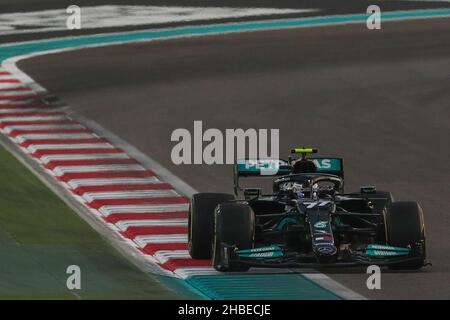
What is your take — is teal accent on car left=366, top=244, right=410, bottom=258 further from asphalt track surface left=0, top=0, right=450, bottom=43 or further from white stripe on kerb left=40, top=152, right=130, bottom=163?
asphalt track surface left=0, top=0, right=450, bottom=43

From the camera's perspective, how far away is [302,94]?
31.0 meters

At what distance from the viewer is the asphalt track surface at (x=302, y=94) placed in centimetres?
2419

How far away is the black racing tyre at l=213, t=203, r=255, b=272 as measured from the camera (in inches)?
676

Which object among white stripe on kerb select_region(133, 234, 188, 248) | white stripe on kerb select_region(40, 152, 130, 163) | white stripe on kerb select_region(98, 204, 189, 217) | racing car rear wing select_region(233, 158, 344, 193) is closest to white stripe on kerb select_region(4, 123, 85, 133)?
white stripe on kerb select_region(40, 152, 130, 163)

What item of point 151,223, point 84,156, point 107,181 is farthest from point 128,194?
point 84,156

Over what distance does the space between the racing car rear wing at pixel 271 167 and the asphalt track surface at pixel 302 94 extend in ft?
4.32

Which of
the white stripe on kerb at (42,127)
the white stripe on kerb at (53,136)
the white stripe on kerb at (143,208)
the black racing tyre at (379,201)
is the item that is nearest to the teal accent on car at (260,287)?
the black racing tyre at (379,201)

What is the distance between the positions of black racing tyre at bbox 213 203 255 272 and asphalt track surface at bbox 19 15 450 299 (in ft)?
6.51

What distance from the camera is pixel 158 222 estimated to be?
20.6 m

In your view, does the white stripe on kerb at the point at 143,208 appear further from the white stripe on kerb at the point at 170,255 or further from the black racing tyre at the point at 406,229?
the black racing tyre at the point at 406,229

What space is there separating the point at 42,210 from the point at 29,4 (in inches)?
961

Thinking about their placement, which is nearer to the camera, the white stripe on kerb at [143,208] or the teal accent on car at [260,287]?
the teal accent on car at [260,287]
